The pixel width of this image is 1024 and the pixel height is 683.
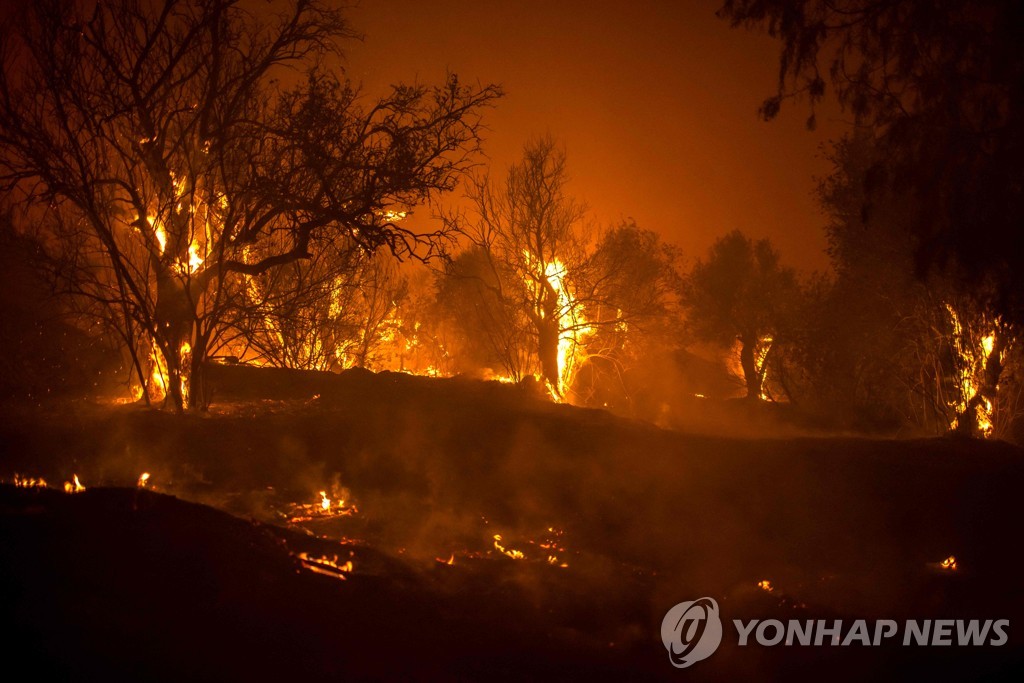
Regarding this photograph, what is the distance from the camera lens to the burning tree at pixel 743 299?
3444cm

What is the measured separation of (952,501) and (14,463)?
11.4 m

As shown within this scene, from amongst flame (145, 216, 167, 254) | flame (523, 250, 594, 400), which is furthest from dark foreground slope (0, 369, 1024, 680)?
flame (523, 250, 594, 400)

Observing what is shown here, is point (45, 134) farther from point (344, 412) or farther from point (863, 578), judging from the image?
point (863, 578)

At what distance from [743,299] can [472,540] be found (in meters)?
30.1

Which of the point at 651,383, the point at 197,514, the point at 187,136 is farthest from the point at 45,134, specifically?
the point at 651,383

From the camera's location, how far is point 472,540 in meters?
7.04

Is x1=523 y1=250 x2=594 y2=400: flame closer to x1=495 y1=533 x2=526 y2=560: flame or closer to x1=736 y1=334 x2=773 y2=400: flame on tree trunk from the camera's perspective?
x1=495 y1=533 x2=526 y2=560: flame

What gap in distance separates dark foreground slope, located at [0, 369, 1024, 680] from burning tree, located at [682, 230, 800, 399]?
24.1 meters

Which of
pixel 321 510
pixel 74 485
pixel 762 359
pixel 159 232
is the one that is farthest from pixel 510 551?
pixel 762 359

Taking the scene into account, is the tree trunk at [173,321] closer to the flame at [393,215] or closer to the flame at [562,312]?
the flame at [393,215]

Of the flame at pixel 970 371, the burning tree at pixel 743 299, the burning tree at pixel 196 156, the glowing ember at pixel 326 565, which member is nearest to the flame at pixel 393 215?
the burning tree at pixel 196 156

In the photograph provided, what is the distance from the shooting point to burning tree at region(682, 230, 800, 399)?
113 ft

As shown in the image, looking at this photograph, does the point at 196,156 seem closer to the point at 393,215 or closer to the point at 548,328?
the point at 393,215

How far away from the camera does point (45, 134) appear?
10.1m
